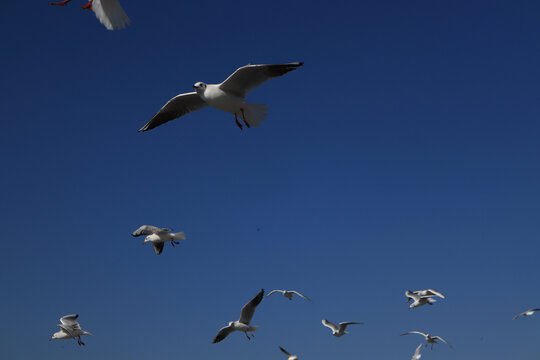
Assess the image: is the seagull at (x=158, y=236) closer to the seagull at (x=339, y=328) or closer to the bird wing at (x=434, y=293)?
the seagull at (x=339, y=328)

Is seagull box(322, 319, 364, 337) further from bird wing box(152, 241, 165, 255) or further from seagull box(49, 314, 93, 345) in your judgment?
seagull box(49, 314, 93, 345)

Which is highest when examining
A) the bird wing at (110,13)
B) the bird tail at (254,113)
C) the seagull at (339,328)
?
the bird tail at (254,113)

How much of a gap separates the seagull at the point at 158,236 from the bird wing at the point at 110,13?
6.10 metres

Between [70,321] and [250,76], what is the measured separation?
29.6 ft

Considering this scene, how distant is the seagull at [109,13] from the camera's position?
893 centimetres

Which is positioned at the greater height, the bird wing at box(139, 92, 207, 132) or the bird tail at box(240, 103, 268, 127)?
the bird wing at box(139, 92, 207, 132)

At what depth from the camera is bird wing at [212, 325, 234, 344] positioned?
12.7m

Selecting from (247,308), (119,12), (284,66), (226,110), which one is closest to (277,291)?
(247,308)

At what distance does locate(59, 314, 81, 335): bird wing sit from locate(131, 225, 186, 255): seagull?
3.48 metres

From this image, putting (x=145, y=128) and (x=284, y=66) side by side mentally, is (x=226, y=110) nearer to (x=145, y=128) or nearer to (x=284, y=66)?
(x=284, y=66)

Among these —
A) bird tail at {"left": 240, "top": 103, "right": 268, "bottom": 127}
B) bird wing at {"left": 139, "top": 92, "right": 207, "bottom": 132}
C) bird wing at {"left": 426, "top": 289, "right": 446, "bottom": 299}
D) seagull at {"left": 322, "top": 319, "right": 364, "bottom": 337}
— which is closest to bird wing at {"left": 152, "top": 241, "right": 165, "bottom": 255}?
bird wing at {"left": 139, "top": 92, "right": 207, "bottom": 132}

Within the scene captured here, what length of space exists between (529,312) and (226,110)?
46.1ft

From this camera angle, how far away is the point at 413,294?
19203mm

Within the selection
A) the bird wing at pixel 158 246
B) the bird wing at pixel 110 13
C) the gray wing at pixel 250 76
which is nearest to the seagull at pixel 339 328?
the bird wing at pixel 158 246
